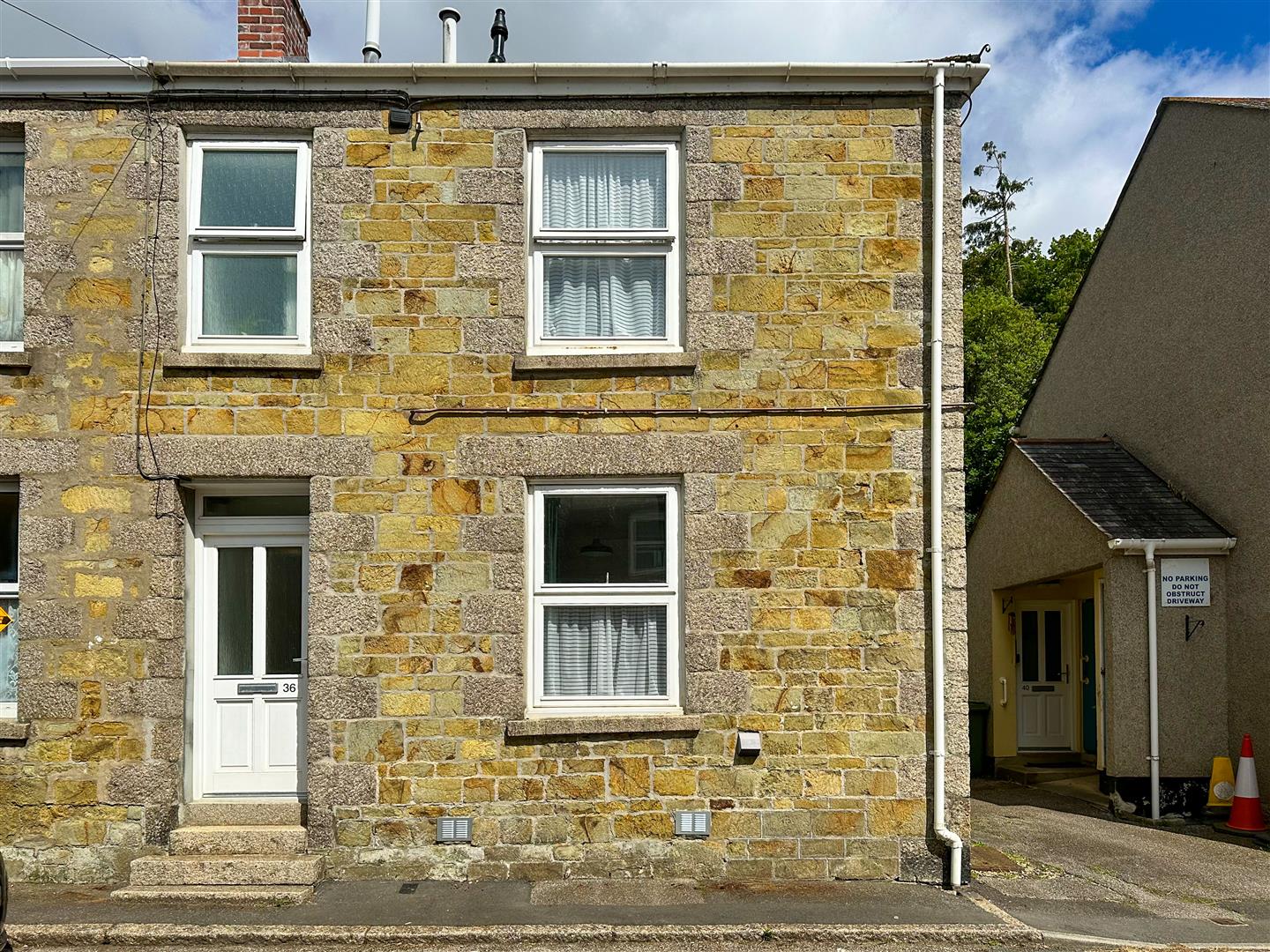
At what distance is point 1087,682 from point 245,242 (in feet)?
38.8

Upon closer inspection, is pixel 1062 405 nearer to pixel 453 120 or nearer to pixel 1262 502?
pixel 1262 502

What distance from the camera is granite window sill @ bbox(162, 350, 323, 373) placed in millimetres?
7410

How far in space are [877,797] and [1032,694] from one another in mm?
8003

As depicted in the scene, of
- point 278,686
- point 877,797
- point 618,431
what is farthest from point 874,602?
point 278,686

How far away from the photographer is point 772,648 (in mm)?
7414

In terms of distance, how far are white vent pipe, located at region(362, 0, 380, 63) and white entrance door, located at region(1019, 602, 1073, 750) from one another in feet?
36.0

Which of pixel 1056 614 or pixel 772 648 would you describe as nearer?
pixel 772 648

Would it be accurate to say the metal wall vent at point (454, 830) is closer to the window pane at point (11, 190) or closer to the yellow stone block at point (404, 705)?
the yellow stone block at point (404, 705)

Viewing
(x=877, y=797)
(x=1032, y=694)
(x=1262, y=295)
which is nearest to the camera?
(x=877, y=797)

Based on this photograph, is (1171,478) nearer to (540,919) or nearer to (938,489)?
(938,489)

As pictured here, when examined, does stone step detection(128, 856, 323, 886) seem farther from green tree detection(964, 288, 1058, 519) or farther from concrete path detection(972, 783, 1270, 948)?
green tree detection(964, 288, 1058, 519)

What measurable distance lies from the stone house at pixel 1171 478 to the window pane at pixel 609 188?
614 cm

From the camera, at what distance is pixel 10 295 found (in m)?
7.76

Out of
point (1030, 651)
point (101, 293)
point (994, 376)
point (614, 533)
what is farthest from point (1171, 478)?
point (994, 376)
